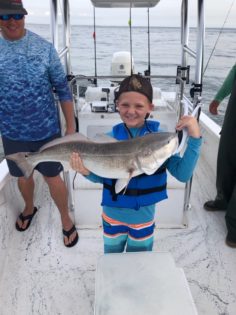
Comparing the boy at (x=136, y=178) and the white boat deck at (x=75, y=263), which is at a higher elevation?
the boy at (x=136, y=178)

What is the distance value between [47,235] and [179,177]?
5.71ft

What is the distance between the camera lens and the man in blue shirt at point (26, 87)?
2393mm

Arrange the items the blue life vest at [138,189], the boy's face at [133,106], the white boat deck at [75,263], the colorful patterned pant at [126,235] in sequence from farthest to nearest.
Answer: the white boat deck at [75,263]
the colorful patterned pant at [126,235]
the blue life vest at [138,189]
the boy's face at [133,106]

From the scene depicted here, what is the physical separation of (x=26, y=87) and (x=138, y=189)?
1191mm

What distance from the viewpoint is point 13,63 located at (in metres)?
2.40

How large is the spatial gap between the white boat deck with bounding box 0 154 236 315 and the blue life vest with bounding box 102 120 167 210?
90cm

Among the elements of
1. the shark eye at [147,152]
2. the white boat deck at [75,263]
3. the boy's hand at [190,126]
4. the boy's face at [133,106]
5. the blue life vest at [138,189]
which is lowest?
the white boat deck at [75,263]

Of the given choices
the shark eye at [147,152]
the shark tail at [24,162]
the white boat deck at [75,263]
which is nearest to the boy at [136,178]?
the shark eye at [147,152]

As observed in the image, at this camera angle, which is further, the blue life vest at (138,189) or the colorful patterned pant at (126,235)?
the colorful patterned pant at (126,235)

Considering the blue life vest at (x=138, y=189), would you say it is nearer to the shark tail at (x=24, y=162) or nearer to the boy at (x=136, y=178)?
the boy at (x=136, y=178)

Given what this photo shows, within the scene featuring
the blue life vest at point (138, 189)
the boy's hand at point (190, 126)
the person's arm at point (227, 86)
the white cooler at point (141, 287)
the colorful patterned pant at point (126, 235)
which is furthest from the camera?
the person's arm at point (227, 86)

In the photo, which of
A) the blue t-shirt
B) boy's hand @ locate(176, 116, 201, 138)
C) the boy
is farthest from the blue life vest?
the blue t-shirt

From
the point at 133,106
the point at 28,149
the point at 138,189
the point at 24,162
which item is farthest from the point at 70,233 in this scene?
the point at 133,106

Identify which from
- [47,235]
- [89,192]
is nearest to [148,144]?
[89,192]
